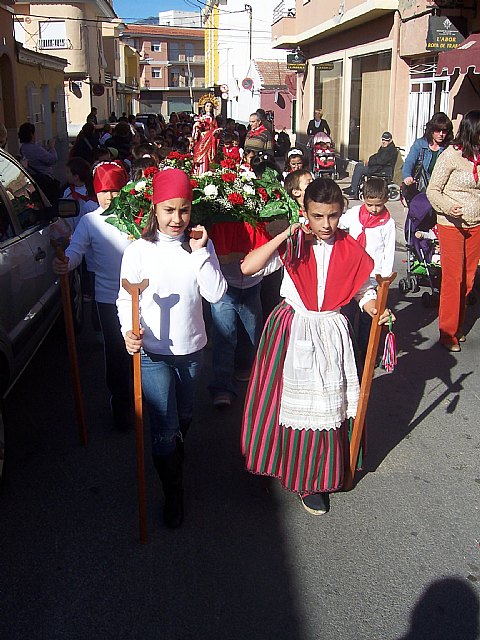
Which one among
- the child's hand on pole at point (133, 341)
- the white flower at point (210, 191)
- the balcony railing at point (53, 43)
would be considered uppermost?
the balcony railing at point (53, 43)

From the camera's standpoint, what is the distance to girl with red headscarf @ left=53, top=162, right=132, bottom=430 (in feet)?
14.2

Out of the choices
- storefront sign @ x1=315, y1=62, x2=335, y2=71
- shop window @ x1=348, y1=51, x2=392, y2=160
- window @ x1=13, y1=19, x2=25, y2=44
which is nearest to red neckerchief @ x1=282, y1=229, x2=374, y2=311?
shop window @ x1=348, y1=51, x2=392, y2=160

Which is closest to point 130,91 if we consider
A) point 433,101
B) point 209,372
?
point 433,101

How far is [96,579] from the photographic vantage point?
321cm

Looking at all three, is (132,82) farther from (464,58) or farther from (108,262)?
(108,262)

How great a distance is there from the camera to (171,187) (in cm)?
318

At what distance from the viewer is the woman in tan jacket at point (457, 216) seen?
562cm

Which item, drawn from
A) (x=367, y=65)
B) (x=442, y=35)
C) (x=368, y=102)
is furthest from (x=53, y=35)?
(x=442, y=35)

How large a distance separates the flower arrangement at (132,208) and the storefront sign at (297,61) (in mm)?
22555

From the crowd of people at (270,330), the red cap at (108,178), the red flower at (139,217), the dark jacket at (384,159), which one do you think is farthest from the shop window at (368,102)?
the crowd of people at (270,330)

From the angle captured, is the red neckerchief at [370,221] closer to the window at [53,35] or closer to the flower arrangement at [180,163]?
the flower arrangement at [180,163]

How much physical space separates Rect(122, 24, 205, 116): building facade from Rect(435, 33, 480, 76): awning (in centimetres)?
7317

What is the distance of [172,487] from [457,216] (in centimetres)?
352

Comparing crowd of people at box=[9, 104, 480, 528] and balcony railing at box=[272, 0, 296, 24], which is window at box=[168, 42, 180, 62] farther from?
crowd of people at box=[9, 104, 480, 528]
